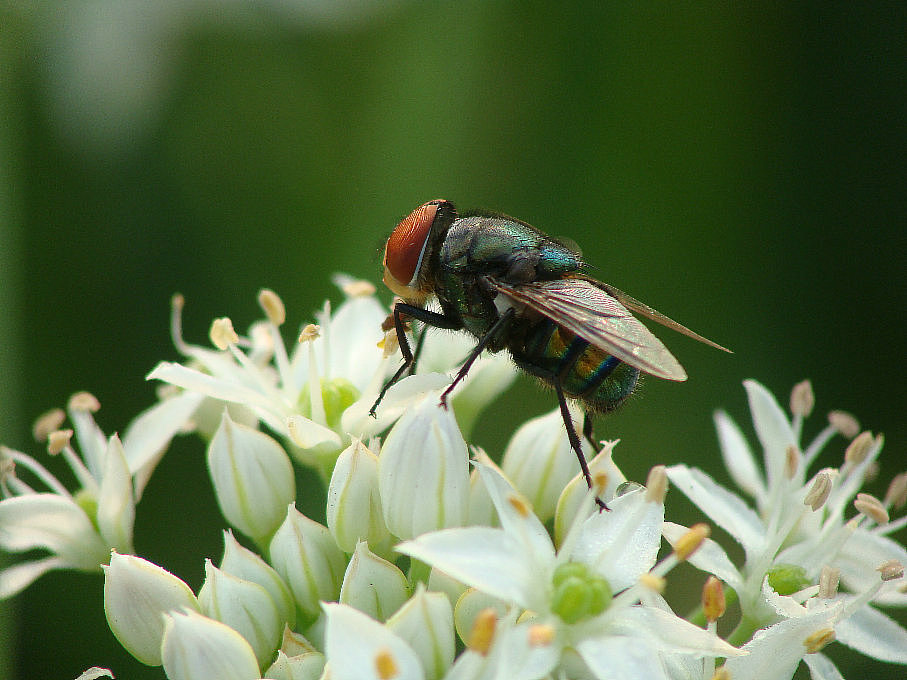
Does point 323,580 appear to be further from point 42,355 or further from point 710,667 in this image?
point 42,355

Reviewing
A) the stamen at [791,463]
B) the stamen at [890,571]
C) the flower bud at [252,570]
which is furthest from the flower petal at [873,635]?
the flower bud at [252,570]

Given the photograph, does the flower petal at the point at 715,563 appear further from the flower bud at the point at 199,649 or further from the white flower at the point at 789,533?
the flower bud at the point at 199,649

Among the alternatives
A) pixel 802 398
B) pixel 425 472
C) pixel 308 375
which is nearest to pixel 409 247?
pixel 308 375

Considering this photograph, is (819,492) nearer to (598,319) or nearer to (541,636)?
(598,319)

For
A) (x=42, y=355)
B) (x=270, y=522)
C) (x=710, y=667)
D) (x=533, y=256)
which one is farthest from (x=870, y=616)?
(x=42, y=355)

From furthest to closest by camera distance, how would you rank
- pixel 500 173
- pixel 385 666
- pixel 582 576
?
pixel 500 173 → pixel 582 576 → pixel 385 666
